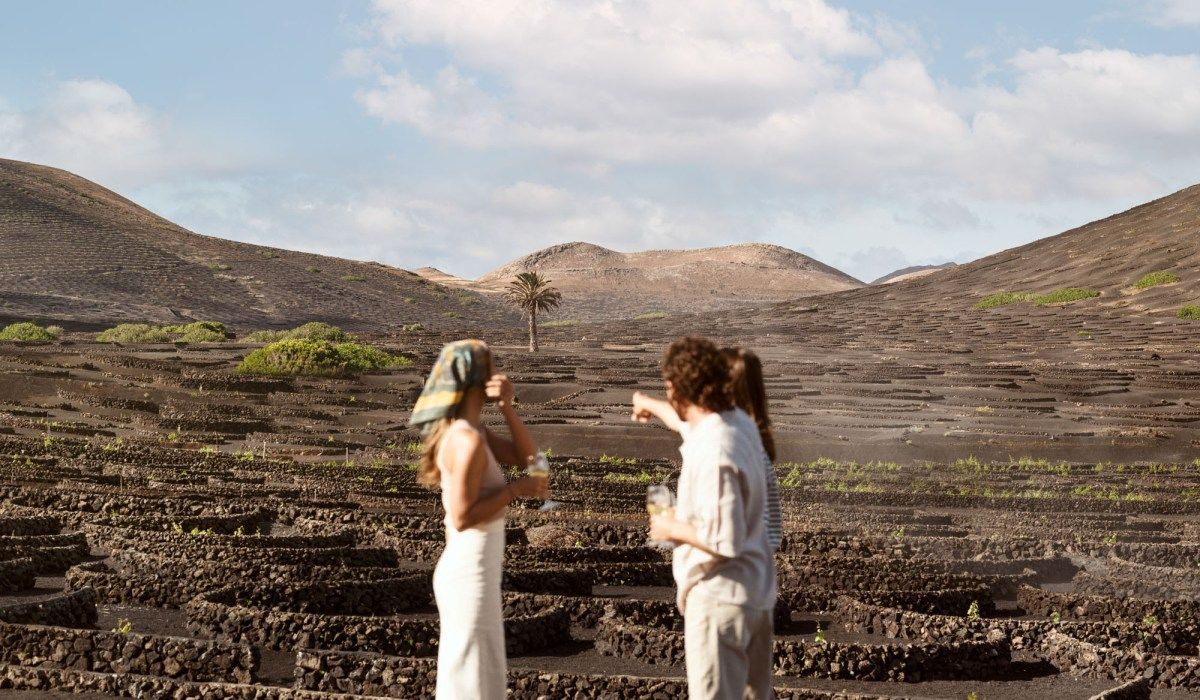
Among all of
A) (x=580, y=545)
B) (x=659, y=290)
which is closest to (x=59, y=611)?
(x=580, y=545)

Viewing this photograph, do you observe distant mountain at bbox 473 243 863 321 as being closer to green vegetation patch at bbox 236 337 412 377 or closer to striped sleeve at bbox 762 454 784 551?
green vegetation patch at bbox 236 337 412 377

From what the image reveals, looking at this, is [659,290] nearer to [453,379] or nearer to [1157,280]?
[1157,280]

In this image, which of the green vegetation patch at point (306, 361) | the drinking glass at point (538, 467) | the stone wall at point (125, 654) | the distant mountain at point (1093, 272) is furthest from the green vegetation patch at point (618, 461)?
the distant mountain at point (1093, 272)

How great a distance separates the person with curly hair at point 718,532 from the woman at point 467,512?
928 mm

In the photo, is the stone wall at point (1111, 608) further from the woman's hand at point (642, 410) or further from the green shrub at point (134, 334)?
the green shrub at point (134, 334)

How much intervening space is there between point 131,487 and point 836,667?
20.3 meters

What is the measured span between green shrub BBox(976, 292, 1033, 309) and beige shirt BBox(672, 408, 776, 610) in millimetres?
88210

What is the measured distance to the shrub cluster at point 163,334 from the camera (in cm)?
8256

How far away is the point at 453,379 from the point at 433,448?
418mm

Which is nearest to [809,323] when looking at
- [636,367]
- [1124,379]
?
[636,367]

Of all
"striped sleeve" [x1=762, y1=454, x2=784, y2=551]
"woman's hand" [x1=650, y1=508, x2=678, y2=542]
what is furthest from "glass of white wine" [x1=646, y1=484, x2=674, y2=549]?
"striped sleeve" [x1=762, y1=454, x2=784, y2=551]

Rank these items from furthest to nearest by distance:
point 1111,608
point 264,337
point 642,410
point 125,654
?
point 264,337 → point 1111,608 → point 125,654 → point 642,410

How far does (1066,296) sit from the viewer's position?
8881cm

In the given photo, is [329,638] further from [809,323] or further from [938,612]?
[809,323]
